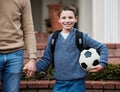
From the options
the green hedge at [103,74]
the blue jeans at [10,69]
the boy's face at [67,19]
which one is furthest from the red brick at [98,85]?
the blue jeans at [10,69]

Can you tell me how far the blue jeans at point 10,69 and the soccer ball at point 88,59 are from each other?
2.13 feet

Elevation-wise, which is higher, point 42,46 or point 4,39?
point 4,39

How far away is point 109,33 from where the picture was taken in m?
7.41

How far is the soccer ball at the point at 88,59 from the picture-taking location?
4250 millimetres

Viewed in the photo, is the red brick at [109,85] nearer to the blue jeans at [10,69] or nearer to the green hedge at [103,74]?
the green hedge at [103,74]

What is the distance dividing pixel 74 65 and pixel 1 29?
86 centimetres

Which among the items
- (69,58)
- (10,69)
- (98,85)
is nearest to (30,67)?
(10,69)

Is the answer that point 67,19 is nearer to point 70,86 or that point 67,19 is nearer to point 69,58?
point 69,58

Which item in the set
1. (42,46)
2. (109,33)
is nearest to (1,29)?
(42,46)

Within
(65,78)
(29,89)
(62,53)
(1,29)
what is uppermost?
(1,29)

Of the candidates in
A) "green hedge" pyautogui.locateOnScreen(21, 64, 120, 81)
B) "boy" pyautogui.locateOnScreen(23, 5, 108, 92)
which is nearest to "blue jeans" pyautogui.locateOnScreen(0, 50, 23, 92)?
"boy" pyautogui.locateOnScreen(23, 5, 108, 92)

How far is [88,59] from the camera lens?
4293 mm

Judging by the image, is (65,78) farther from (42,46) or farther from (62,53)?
(42,46)

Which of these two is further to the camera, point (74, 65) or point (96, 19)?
point (96, 19)
